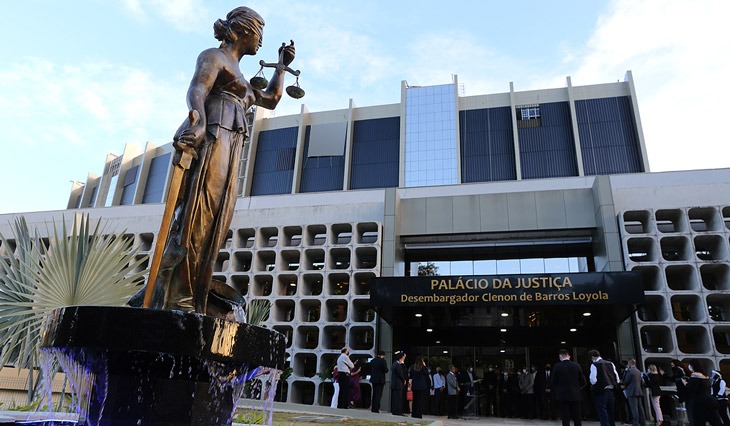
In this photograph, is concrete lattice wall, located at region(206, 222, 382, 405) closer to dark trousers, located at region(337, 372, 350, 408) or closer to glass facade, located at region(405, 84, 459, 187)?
dark trousers, located at region(337, 372, 350, 408)

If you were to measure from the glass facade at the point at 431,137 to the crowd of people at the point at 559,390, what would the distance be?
1774 cm

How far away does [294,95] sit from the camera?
5.61 metres

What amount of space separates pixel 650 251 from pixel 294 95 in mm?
15459

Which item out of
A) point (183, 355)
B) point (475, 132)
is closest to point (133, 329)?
point (183, 355)

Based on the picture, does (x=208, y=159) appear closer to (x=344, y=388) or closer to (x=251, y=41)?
(x=251, y=41)

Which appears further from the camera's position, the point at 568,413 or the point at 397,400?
the point at 397,400

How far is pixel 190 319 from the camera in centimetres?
324

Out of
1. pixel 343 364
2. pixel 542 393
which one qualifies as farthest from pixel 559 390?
pixel 542 393

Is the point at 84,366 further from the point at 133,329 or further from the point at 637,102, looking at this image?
the point at 637,102

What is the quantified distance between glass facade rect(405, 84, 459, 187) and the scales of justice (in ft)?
97.3

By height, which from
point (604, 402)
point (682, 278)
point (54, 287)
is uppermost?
point (682, 278)

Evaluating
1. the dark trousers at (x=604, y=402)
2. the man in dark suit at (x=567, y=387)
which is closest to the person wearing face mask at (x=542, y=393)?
the dark trousers at (x=604, y=402)

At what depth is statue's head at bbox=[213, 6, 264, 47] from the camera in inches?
194

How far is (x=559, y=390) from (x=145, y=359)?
8.99m
